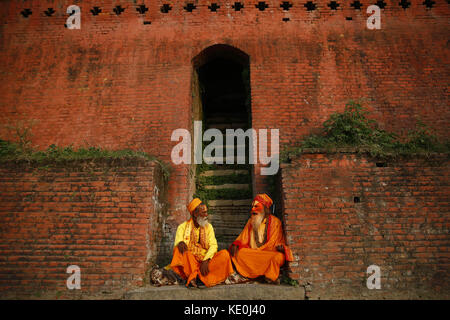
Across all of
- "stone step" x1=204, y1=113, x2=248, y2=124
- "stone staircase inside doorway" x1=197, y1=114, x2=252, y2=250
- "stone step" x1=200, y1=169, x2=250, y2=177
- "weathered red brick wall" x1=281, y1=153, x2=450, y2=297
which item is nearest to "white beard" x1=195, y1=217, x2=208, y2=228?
"weathered red brick wall" x1=281, y1=153, x2=450, y2=297

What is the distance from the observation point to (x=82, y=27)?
717 cm

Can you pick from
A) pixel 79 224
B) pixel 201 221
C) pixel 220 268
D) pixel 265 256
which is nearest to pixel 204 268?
pixel 220 268

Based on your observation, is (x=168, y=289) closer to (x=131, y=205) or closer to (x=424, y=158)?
(x=131, y=205)

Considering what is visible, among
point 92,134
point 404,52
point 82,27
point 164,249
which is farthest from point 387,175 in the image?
point 82,27

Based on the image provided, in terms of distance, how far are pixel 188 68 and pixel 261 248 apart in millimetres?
4340

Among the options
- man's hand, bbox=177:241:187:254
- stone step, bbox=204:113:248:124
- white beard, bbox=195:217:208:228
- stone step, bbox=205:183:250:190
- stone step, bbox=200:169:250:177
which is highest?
stone step, bbox=204:113:248:124

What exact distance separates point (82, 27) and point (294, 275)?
297 inches

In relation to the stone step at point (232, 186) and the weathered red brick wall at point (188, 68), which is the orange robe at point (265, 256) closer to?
the weathered red brick wall at point (188, 68)

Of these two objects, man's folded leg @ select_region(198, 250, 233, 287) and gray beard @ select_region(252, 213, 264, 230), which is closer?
man's folded leg @ select_region(198, 250, 233, 287)

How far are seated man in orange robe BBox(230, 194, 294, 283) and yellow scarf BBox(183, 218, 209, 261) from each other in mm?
462

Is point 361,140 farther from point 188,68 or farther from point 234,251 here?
point 188,68

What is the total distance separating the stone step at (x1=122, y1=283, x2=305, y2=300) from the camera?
152 inches

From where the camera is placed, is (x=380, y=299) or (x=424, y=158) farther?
(x=424, y=158)

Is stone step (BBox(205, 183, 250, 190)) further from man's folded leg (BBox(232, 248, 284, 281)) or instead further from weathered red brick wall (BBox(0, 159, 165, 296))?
man's folded leg (BBox(232, 248, 284, 281))
